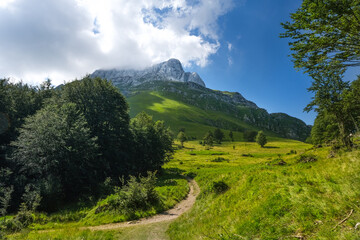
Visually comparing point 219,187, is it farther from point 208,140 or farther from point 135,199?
point 208,140

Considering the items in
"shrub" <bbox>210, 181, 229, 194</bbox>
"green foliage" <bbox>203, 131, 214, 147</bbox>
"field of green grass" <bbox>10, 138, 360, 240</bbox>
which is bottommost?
"shrub" <bbox>210, 181, 229, 194</bbox>

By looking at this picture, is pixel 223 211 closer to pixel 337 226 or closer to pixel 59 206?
pixel 337 226

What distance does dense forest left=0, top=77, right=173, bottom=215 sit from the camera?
22.7 metres

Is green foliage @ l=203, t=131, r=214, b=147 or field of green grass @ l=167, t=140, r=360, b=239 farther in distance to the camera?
green foliage @ l=203, t=131, r=214, b=147

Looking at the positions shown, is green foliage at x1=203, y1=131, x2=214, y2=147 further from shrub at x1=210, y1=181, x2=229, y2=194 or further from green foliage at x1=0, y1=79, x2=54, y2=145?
shrub at x1=210, y1=181, x2=229, y2=194

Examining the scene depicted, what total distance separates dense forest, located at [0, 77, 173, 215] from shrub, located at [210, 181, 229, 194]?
1107 centimetres

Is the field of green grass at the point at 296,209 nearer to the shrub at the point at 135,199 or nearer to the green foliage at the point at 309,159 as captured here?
the shrub at the point at 135,199

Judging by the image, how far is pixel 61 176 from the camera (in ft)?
80.3

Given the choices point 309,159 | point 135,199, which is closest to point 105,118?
point 135,199

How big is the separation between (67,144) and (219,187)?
2275cm

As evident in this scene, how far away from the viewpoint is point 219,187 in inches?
613

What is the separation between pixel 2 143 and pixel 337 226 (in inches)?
1719

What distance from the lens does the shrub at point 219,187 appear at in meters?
15.2

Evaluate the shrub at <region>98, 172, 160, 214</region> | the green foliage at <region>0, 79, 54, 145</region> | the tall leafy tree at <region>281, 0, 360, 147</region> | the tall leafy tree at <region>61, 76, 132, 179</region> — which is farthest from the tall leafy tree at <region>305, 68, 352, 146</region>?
the green foliage at <region>0, 79, 54, 145</region>
